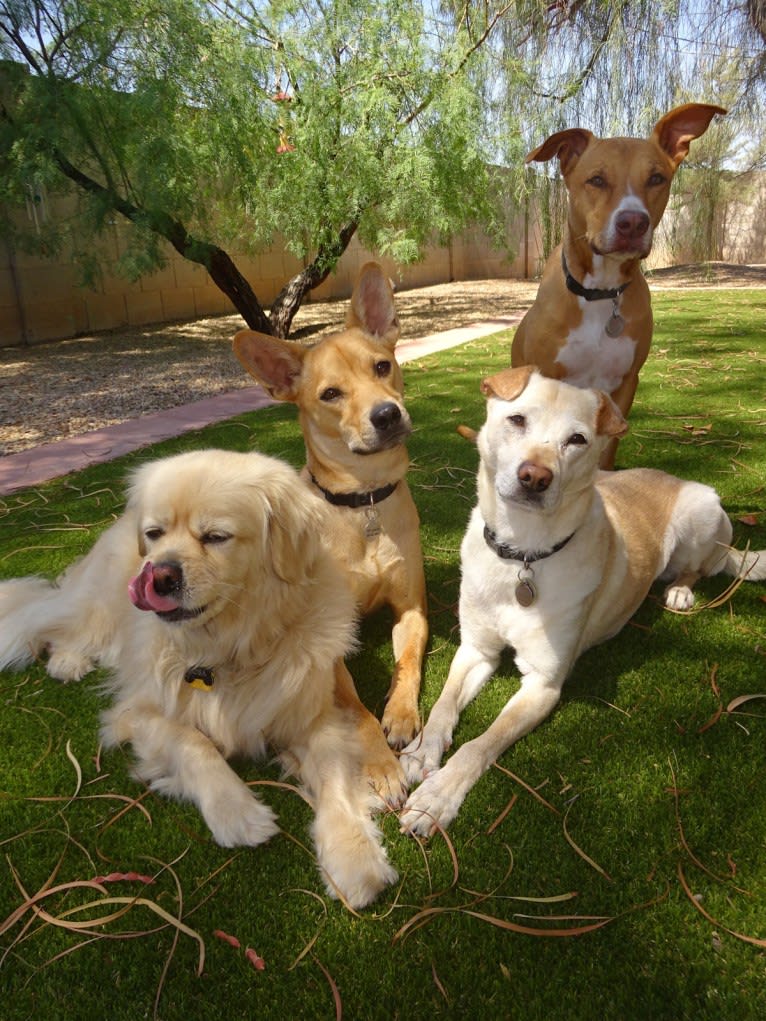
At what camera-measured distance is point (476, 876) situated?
78.8 inches

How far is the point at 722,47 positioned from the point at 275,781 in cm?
1235

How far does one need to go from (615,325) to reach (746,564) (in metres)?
1.53

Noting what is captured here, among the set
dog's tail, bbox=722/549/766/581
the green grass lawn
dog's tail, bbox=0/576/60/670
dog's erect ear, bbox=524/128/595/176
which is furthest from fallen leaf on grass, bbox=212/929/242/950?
dog's erect ear, bbox=524/128/595/176

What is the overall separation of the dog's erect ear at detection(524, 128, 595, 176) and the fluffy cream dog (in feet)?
8.91

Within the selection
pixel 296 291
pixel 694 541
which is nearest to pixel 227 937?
pixel 694 541

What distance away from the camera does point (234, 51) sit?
934 cm

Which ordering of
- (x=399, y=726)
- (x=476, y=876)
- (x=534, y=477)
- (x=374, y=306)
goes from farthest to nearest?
(x=374, y=306) → (x=399, y=726) → (x=534, y=477) → (x=476, y=876)

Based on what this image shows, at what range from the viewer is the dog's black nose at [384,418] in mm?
3014

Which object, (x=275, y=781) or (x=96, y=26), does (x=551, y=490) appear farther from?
(x=96, y=26)

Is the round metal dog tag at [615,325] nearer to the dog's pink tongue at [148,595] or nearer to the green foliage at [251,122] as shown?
the dog's pink tongue at [148,595]

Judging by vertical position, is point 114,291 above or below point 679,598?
above

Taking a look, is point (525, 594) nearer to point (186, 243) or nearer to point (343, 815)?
point (343, 815)

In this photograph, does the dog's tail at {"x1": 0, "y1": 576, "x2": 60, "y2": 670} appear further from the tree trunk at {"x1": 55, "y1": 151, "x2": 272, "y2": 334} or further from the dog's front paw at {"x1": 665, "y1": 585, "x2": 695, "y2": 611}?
→ the tree trunk at {"x1": 55, "y1": 151, "x2": 272, "y2": 334}

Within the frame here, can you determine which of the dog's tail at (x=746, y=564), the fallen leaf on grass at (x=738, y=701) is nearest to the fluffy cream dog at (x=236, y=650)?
the fallen leaf on grass at (x=738, y=701)
